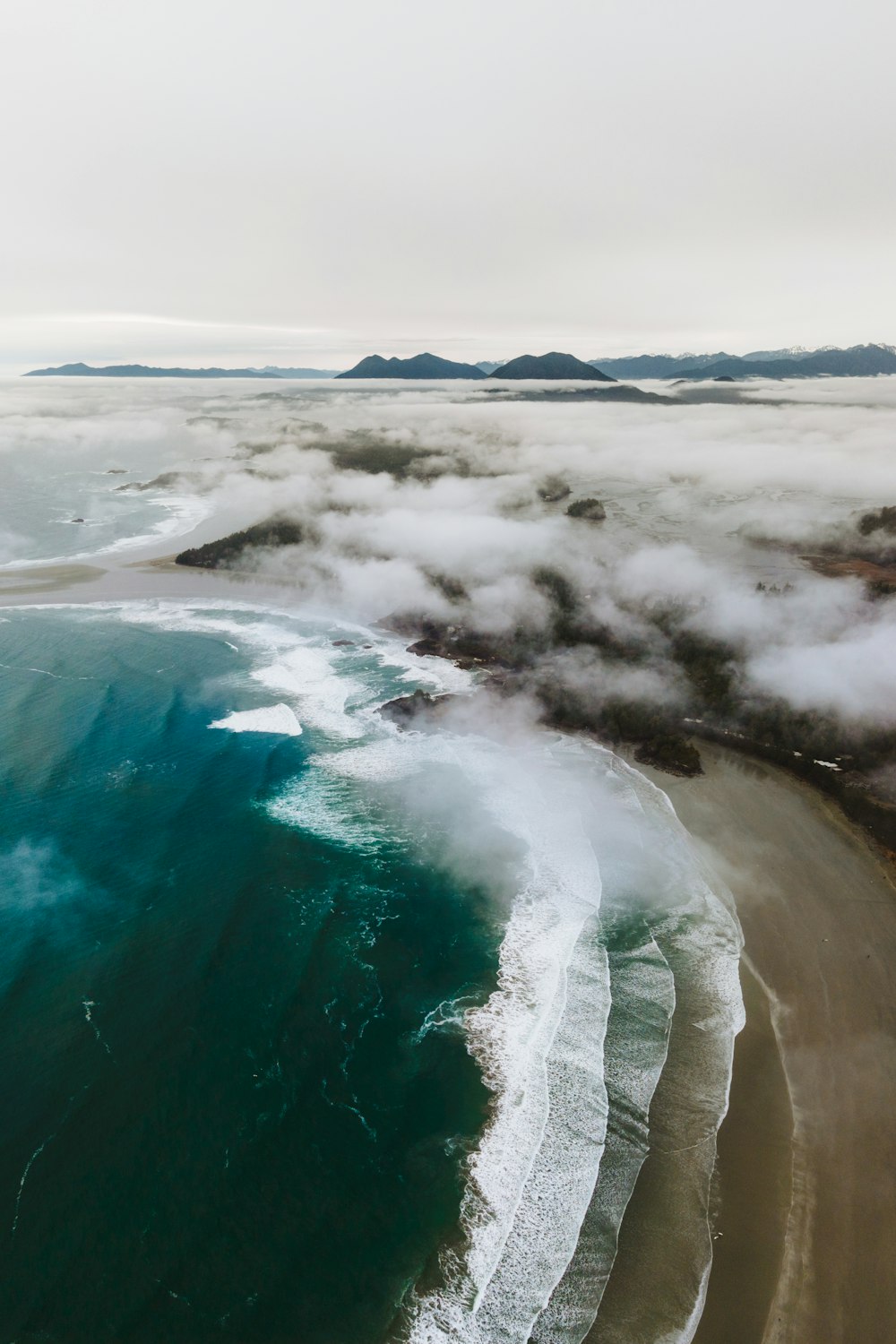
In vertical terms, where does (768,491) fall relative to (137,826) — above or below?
above

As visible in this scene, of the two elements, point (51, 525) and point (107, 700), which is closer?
point (107, 700)

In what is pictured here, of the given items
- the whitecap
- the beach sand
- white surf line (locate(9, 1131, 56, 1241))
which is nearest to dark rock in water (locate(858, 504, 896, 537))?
the beach sand

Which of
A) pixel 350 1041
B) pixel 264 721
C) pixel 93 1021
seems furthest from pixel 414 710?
pixel 93 1021

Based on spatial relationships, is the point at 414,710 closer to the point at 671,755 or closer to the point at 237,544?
the point at 671,755

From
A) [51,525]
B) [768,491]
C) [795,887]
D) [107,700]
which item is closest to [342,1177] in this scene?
[795,887]

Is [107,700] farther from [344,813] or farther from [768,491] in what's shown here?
[768,491]

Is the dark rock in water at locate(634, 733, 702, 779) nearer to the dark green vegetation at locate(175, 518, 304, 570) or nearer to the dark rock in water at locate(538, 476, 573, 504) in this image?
the dark green vegetation at locate(175, 518, 304, 570)

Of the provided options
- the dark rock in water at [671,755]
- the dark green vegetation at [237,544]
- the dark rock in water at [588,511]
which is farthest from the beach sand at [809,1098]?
the dark rock in water at [588,511]

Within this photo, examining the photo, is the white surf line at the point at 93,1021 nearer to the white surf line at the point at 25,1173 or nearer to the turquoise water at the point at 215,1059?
the turquoise water at the point at 215,1059
